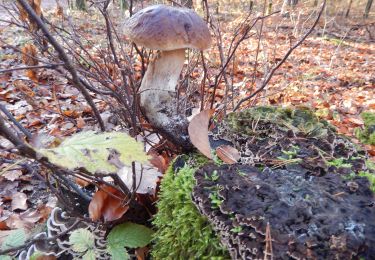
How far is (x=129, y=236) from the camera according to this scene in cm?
157

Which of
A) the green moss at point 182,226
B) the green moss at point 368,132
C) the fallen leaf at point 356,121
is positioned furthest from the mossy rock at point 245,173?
the fallen leaf at point 356,121

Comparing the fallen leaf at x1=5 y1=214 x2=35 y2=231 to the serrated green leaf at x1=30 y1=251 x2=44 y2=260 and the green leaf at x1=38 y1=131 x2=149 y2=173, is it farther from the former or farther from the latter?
the green leaf at x1=38 y1=131 x2=149 y2=173

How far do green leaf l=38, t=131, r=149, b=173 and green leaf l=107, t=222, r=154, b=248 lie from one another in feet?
2.35

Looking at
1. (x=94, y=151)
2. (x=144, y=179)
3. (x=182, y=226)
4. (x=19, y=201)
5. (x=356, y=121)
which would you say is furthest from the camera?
(x=356, y=121)

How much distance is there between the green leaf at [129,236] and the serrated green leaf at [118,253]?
0.02 metres

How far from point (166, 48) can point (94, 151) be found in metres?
0.89

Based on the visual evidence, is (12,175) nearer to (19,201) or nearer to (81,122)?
(19,201)

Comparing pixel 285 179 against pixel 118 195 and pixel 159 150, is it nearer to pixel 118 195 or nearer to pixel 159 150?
pixel 118 195

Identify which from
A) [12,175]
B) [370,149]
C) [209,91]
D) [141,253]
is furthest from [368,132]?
[12,175]

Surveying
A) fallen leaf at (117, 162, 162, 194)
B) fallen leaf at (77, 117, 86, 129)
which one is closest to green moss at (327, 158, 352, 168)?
fallen leaf at (117, 162, 162, 194)

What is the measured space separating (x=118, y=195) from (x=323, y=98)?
12.7 feet

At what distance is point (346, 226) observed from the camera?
1086 millimetres

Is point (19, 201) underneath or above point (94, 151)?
underneath

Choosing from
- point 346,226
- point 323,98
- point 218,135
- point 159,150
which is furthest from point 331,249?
point 323,98
